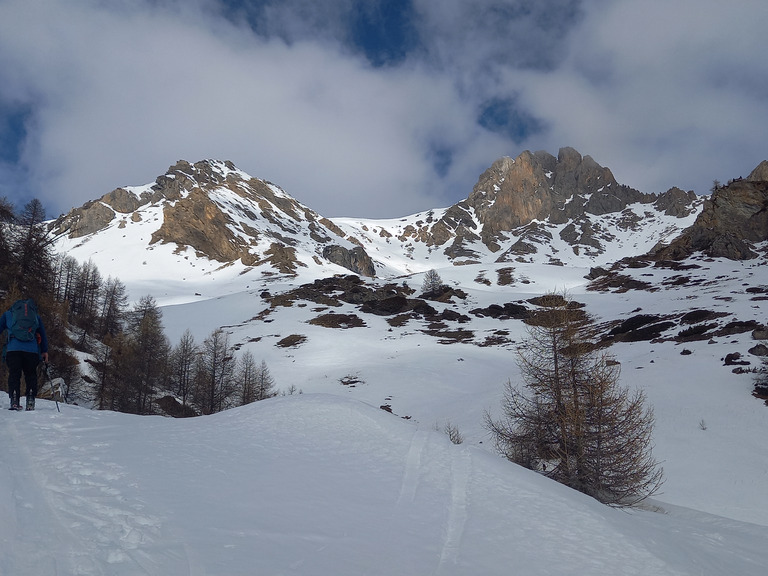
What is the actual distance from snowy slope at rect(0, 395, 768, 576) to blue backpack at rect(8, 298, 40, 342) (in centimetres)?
163

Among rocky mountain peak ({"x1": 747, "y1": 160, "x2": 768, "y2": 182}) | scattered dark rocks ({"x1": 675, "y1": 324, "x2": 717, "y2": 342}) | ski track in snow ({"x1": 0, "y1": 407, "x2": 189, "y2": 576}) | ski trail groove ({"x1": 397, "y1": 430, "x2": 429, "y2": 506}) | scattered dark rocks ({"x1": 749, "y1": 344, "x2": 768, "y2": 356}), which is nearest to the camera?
ski track in snow ({"x1": 0, "y1": 407, "x2": 189, "y2": 576})

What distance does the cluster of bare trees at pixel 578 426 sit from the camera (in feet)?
40.3

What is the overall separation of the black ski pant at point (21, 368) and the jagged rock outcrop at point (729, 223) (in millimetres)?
105890

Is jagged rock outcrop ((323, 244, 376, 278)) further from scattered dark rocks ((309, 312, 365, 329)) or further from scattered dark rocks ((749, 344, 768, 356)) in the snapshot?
scattered dark rocks ((749, 344, 768, 356))

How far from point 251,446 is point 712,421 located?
2218 cm

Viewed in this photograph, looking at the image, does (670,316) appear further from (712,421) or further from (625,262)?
(625,262)

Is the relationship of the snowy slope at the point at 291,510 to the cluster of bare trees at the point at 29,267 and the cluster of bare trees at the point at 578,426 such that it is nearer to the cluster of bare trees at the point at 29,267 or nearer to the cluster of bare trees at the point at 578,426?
the cluster of bare trees at the point at 578,426

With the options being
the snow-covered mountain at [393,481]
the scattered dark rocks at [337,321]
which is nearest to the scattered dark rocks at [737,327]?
the snow-covered mountain at [393,481]

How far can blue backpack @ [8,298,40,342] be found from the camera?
27.5 feet

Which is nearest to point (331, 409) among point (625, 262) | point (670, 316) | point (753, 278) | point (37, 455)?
point (37, 455)

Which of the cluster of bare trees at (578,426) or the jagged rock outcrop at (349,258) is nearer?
the cluster of bare trees at (578,426)

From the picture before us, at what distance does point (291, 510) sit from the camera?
16.4ft

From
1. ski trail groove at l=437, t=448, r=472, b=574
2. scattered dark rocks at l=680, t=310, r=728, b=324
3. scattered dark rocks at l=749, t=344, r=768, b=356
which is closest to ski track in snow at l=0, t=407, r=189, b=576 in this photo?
ski trail groove at l=437, t=448, r=472, b=574

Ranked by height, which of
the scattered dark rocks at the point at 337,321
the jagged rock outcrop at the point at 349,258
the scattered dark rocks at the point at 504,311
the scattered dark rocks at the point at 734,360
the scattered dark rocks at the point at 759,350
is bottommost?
the scattered dark rocks at the point at 734,360
